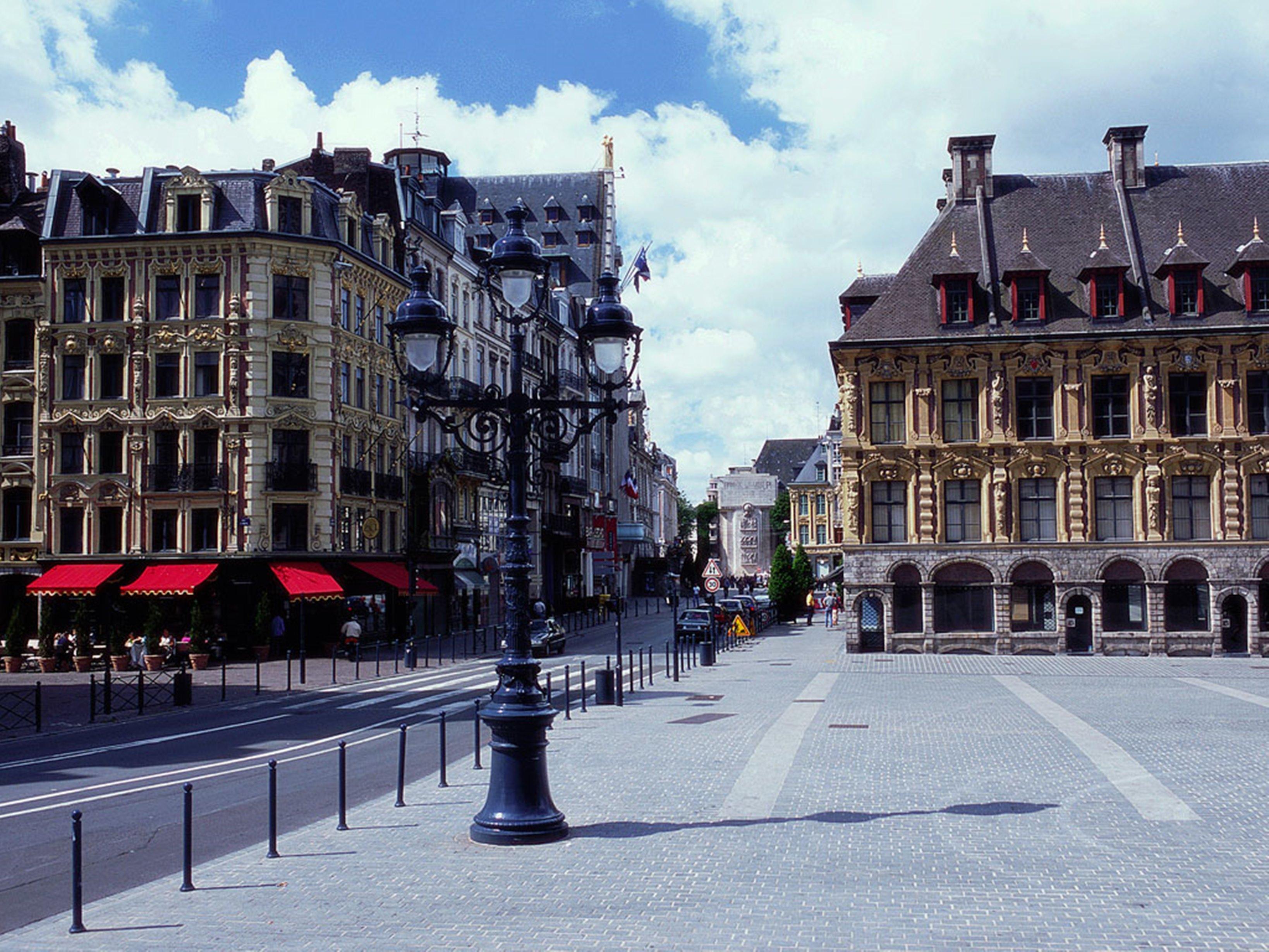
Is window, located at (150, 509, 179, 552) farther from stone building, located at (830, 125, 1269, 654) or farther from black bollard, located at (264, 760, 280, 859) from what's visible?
black bollard, located at (264, 760, 280, 859)

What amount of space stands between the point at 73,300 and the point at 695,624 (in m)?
24.5

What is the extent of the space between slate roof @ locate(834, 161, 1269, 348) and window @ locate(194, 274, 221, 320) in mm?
20623

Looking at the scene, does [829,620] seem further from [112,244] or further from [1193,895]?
[1193,895]

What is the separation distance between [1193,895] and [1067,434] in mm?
30968

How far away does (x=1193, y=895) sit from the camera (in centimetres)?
967

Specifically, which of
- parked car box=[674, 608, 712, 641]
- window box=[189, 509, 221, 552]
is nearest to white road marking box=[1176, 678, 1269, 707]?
parked car box=[674, 608, 712, 641]

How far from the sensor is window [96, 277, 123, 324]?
43.2 metres

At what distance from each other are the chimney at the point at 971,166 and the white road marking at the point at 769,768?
24.4 metres

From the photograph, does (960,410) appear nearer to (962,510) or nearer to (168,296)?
(962,510)

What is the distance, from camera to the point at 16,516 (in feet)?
145

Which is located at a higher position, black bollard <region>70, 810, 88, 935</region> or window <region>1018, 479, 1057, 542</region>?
window <region>1018, 479, 1057, 542</region>

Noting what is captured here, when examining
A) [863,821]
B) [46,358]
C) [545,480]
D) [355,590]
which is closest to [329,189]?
[46,358]

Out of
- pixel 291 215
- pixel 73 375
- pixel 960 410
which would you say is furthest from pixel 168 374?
pixel 960 410

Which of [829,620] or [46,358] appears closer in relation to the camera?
[46,358]
